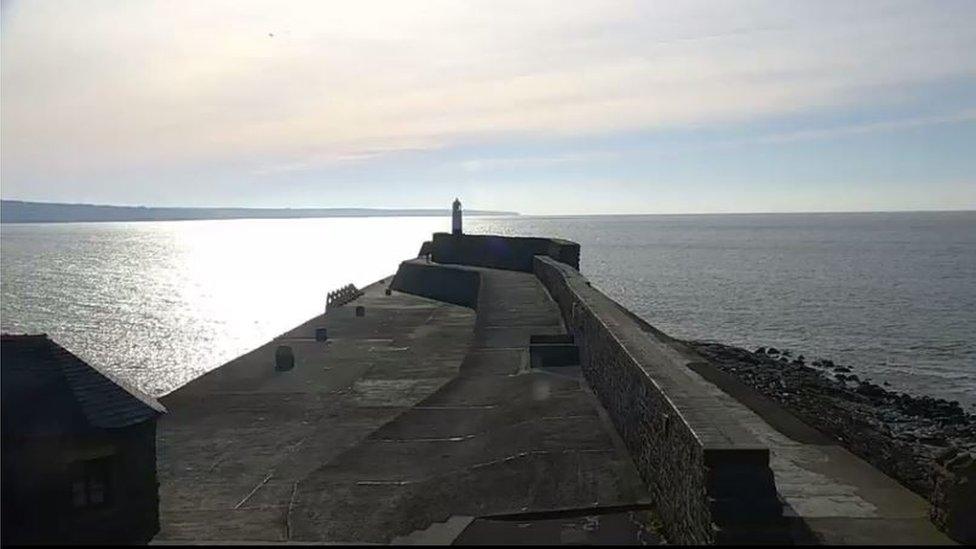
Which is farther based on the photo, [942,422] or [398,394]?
[942,422]

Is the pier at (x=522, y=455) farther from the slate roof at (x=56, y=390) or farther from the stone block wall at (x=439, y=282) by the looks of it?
the stone block wall at (x=439, y=282)

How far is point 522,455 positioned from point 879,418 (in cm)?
1641

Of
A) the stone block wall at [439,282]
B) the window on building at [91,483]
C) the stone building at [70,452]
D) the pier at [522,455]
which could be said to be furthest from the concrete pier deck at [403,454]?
the stone block wall at [439,282]

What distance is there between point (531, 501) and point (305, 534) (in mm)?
2971

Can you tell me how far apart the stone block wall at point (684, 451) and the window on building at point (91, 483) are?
5.65 meters

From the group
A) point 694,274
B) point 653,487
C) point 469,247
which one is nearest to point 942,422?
point 653,487

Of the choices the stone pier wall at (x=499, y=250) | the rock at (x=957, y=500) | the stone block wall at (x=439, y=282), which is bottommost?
the stone block wall at (x=439, y=282)

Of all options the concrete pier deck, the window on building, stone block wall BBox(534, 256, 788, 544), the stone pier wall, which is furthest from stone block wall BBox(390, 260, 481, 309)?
the window on building

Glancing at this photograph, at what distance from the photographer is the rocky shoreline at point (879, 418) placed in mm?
8797

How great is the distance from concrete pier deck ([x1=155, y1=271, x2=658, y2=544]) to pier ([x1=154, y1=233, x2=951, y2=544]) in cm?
5

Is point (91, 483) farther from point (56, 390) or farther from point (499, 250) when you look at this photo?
point (499, 250)

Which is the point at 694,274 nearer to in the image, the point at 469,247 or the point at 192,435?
the point at 469,247

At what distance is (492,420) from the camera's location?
1616 centimetres

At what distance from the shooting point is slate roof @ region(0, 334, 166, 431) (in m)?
8.40
